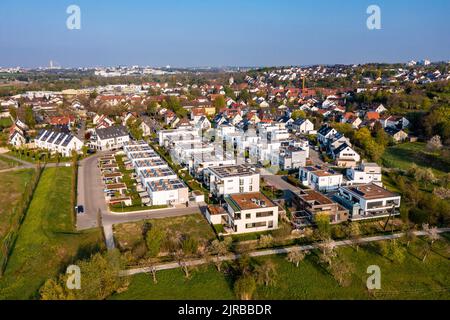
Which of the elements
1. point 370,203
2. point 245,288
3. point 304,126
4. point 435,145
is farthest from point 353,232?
point 304,126

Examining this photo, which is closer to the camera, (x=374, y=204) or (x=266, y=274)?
(x=266, y=274)

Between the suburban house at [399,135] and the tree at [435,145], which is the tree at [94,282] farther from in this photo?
the suburban house at [399,135]

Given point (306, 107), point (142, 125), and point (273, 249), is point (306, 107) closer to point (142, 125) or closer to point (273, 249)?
point (142, 125)

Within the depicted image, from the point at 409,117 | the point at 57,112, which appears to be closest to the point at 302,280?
the point at 409,117

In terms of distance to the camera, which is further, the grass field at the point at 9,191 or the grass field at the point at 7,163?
the grass field at the point at 7,163

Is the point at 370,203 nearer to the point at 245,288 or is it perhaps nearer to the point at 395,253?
the point at 395,253

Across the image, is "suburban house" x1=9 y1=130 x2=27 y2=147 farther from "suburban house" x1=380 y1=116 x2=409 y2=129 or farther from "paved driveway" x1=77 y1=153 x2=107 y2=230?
"suburban house" x1=380 y1=116 x2=409 y2=129

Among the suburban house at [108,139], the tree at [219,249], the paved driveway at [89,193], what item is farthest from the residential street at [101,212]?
the suburban house at [108,139]

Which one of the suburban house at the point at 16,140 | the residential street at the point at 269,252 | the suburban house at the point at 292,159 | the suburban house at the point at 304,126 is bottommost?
the residential street at the point at 269,252
